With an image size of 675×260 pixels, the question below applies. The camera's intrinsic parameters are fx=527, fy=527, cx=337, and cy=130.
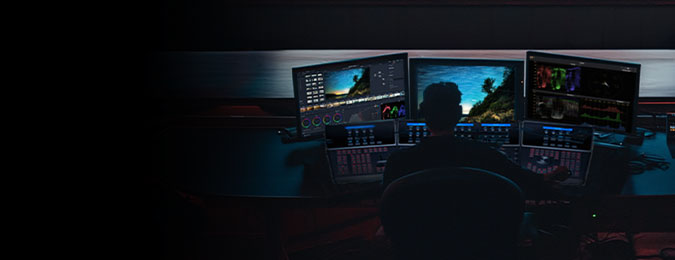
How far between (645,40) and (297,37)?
4.10 meters

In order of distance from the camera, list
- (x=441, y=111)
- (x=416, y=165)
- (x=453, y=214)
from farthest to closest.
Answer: (x=441, y=111) < (x=416, y=165) < (x=453, y=214)

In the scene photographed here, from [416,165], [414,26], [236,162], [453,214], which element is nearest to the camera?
[453,214]

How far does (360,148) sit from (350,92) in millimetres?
337

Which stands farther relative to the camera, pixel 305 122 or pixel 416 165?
pixel 305 122

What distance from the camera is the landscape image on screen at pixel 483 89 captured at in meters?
2.26

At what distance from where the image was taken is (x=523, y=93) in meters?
2.28

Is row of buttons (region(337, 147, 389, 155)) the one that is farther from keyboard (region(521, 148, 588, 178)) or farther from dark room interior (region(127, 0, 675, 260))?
keyboard (region(521, 148, 588, 178))

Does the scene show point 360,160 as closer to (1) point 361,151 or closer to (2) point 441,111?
(1) point 361,151

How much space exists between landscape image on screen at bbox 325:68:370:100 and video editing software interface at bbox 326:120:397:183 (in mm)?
254

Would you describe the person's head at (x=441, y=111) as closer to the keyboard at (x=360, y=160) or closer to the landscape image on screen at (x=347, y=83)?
the keyboard at (x=360, y=160)

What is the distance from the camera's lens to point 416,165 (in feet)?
5.22

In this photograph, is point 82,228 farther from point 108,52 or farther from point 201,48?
point 201,48

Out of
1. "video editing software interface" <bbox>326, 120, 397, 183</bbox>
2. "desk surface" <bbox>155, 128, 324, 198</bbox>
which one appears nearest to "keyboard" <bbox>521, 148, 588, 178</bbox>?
"video editing software interface" <bbox>326, 120, 397, 183</bbox>

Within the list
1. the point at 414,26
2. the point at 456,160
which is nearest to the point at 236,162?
the point at 456,160
